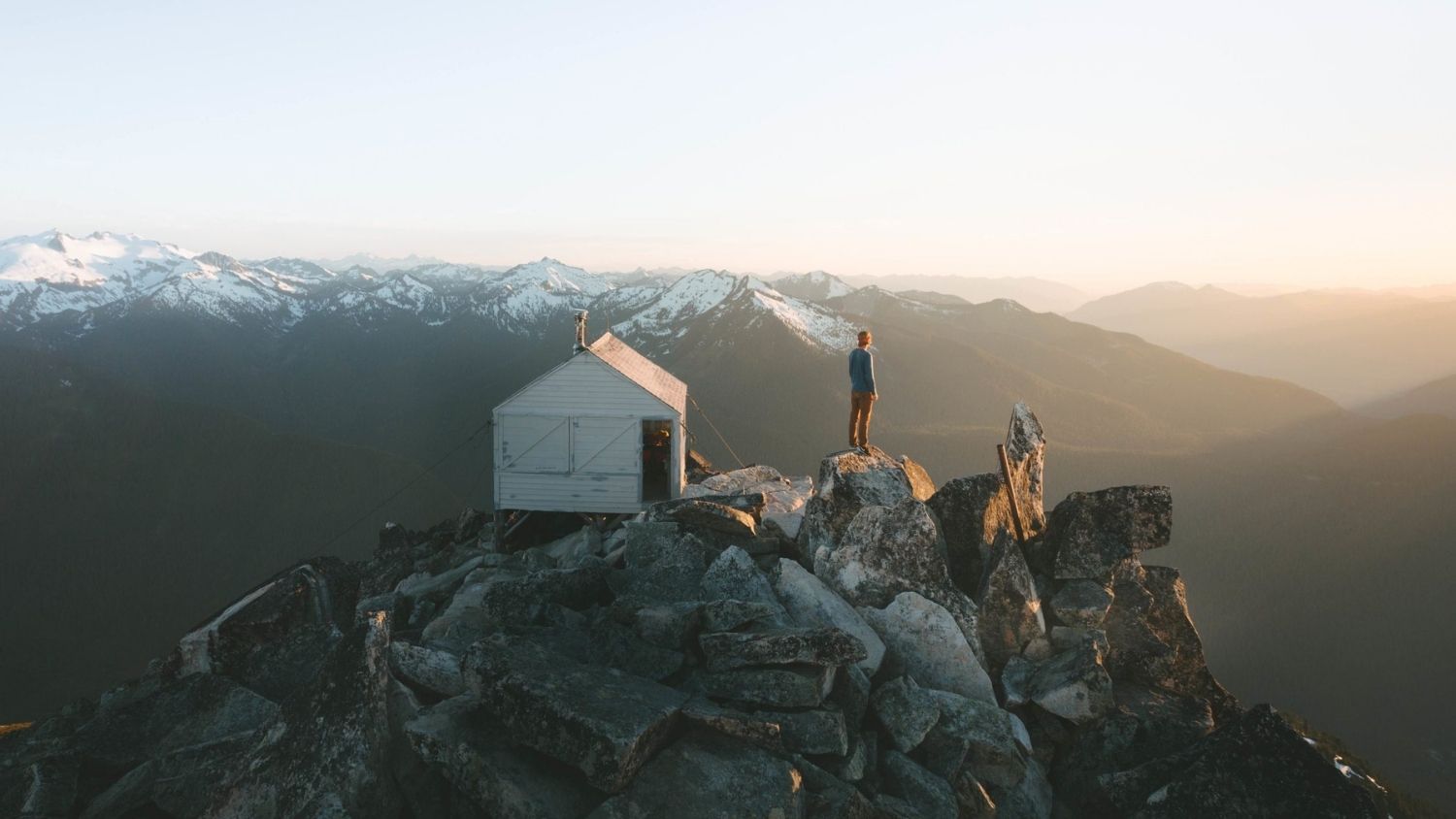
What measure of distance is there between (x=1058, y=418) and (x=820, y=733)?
131 meters

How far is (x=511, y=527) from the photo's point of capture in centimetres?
2434

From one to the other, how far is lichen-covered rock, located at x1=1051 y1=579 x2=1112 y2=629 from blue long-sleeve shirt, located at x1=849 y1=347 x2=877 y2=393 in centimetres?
584

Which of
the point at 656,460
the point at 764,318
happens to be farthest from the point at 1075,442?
the point at 656,460

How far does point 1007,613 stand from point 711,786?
5.94 m

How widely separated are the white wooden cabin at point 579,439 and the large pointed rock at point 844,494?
1169cm

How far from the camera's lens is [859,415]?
16.8 metres

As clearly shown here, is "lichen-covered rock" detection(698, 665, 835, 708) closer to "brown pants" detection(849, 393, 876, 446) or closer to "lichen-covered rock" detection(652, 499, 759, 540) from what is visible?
"lichen-covered rock" detection(652, 499, 759, 540)

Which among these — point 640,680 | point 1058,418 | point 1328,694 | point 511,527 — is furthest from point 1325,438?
point 640,680

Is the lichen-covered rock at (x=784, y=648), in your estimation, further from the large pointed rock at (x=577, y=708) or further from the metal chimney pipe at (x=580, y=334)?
the metal chimney pipe at (x=580, y=334)

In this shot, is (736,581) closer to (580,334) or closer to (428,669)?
(428,669)

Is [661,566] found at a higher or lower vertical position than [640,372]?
lower

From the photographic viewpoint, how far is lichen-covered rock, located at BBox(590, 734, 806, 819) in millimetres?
6074

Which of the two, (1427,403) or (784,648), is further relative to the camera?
(1427,403)

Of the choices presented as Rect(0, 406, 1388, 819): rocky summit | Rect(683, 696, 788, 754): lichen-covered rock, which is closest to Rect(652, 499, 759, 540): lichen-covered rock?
Rect(0, 406, 1388, 819): rocky summit
